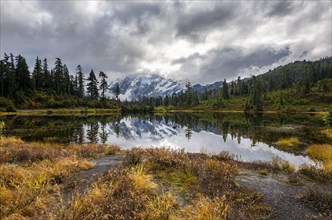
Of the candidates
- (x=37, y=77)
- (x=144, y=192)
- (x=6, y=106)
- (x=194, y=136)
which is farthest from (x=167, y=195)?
(x=37, y=77)

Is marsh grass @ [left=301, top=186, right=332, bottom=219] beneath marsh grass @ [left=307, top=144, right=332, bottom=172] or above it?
above

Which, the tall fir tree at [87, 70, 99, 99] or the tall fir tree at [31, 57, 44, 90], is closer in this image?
the tall fir tree at [31, 57, 44, 90]

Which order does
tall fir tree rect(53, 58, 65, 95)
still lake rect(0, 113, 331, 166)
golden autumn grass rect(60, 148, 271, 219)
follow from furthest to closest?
tall fir tree rect(53, 58, 65, 95) → still lake rect(0, 113, 331, 166) → golden autumn grass rect(60, 148, 271, 219)

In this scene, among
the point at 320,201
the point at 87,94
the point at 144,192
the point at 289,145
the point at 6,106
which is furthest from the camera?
the point at 87,94

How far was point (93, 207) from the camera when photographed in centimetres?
592

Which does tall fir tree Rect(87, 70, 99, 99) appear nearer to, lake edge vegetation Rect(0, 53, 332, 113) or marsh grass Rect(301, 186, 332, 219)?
lake edge vegetation Rect(0, 53, 332, 113)

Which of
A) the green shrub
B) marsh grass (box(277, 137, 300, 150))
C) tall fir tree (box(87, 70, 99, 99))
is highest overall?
tall fir tree (box(87, 70, 99, 99))

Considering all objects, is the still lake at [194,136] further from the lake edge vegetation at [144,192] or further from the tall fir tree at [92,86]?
the tall fir tree at [92,86]

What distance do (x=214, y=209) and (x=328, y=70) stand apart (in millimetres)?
215567

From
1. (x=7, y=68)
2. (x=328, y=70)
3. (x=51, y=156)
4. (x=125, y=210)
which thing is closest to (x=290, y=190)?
(x=125, y=210)

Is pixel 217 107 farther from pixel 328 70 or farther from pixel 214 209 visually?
pixel 214 209

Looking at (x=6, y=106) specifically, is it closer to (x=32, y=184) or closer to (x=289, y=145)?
(x=289, y=145)

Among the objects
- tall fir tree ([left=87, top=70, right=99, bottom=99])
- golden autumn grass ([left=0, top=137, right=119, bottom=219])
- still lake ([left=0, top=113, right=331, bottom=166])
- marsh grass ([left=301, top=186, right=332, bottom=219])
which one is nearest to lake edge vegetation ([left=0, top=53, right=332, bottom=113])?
tall fir tree ([left=87, top=70, right=99, bottom=99])

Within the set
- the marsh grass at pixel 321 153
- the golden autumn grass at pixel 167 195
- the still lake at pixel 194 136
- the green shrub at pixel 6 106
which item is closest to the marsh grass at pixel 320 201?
the golden autumn grass at pixel 167 195
